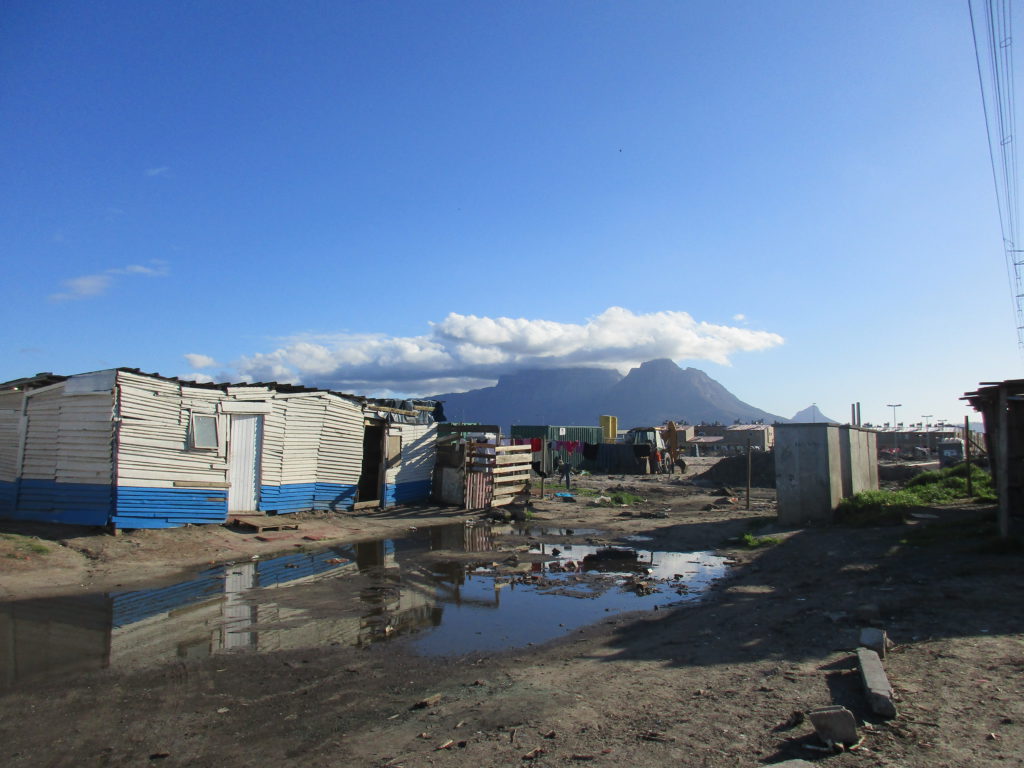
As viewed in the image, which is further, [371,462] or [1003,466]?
[371,462]

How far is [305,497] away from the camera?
62.1 ft

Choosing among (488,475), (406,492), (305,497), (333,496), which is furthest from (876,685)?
(406,492)

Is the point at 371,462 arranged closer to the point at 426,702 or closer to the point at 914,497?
the point at 914,497

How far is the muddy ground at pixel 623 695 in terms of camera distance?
4477mm

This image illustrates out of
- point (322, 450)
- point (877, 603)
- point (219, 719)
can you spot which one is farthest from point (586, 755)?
point (322, 450)

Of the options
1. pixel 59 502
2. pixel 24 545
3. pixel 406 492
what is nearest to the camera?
pixel 24 545

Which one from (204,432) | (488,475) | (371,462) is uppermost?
(204,432)

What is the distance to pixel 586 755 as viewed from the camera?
4.39 meters

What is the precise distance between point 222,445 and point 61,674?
10050 mm

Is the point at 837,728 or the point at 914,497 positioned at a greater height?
the point at 914,497

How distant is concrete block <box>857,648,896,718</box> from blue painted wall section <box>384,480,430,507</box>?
702 inches

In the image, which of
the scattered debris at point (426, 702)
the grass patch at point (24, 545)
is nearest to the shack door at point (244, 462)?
the grass patch at point (24, 545)

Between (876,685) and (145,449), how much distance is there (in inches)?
578

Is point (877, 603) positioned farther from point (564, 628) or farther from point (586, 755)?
point (586, 755)
